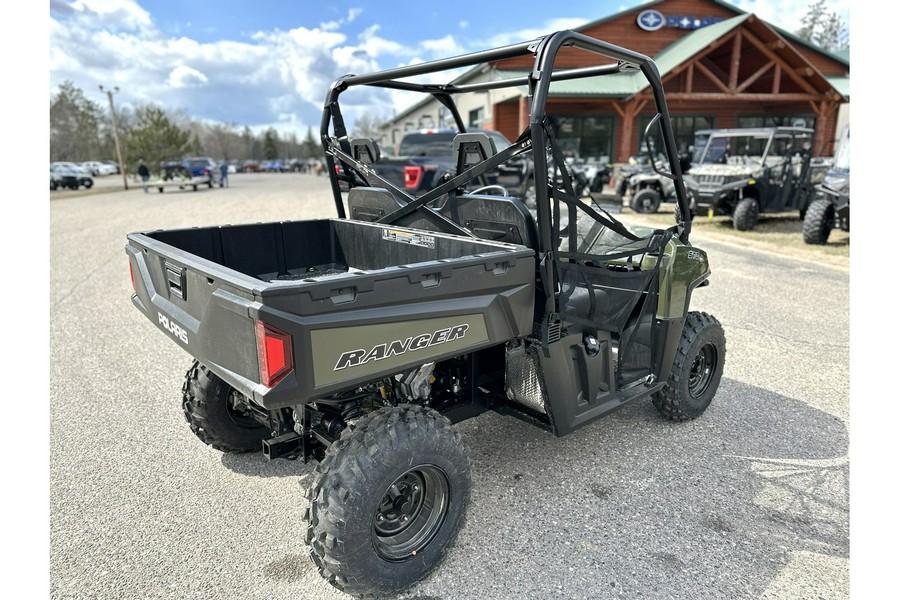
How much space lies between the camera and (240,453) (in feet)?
10.7

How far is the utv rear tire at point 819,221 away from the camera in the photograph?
9.90 meters

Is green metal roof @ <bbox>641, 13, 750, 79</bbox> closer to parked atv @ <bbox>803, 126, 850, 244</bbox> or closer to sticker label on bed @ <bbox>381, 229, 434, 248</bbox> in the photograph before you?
parked atv @ <bbox>803, 126, 850, 244</bbox>

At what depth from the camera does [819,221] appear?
32.5 ft

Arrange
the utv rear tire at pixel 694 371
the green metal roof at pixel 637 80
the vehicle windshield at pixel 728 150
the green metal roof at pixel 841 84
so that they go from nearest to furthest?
the utv rear tire at pixel 694 371 < the vehicle windshield at pixel 728 150 < the green metal roof at pixel 637 80 < the green metal roof at pixel 841 84

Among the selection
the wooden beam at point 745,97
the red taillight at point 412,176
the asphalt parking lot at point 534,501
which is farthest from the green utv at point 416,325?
the wooden beam at point 745,97

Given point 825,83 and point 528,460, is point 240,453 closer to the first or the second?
point 528,460

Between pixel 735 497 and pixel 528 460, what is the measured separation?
1044mm

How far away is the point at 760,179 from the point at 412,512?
11500mm

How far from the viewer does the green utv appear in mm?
2029

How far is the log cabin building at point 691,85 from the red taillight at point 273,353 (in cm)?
1953

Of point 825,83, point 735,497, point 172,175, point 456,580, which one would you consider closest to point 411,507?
point 456,580

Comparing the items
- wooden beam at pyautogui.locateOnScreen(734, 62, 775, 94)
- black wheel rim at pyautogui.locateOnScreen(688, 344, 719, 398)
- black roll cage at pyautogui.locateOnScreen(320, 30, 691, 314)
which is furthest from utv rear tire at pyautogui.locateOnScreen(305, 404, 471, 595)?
wooden beam at pyautogui.locateOnScreen(734, 62, 775, 94)

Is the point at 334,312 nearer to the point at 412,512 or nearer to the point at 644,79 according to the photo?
the point at 412,512

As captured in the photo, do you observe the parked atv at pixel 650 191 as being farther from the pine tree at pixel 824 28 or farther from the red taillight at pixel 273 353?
the pine tree at pixel 824 28
